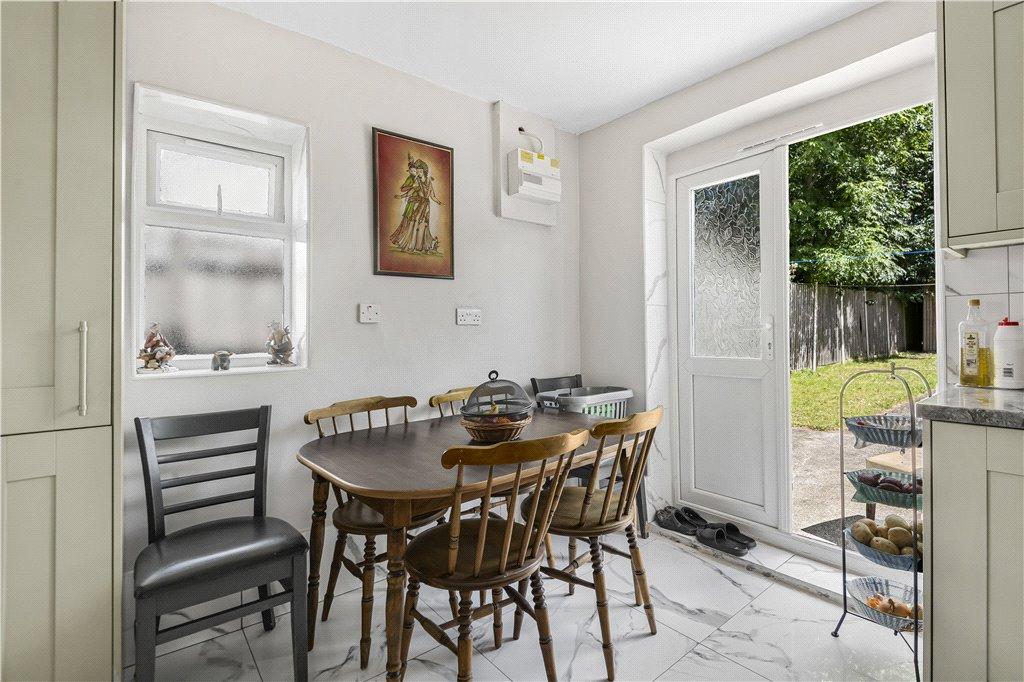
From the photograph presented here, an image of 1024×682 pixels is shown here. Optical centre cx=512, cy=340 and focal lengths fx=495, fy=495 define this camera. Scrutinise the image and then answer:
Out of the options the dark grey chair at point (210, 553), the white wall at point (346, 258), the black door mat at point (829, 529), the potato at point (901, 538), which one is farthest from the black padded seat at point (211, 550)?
the black door mat at point (829, 529)

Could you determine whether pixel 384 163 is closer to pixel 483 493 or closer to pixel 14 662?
Answer: pixel 483 493

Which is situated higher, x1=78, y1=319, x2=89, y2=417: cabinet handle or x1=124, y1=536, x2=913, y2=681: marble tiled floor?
x1=78, y1=319, x2=89, y2=417: cabinet handle

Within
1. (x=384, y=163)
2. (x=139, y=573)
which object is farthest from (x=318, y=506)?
(x=384, y=163)

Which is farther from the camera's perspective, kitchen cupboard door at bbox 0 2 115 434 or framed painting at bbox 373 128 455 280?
framed painting at bbox 373 128 455 280

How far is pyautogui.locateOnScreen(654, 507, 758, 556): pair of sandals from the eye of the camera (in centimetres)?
261

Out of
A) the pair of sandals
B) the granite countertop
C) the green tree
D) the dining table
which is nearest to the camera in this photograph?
the granite countertop

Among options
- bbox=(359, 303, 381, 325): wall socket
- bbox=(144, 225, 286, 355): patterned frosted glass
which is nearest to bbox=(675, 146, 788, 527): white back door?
bbox=(359, 303, 381, 325): wall socket

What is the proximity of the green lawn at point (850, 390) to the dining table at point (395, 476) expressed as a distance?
2.56 meters

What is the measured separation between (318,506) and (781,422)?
2309 millimetres

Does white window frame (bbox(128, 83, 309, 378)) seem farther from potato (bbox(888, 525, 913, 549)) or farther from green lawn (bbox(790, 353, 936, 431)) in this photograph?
green lawn (bbox(790, 353, 936, 431))

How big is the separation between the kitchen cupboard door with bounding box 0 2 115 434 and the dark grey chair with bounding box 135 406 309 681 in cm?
42

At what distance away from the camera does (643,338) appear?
3031 mm

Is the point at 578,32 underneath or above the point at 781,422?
above

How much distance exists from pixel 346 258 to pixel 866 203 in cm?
365
